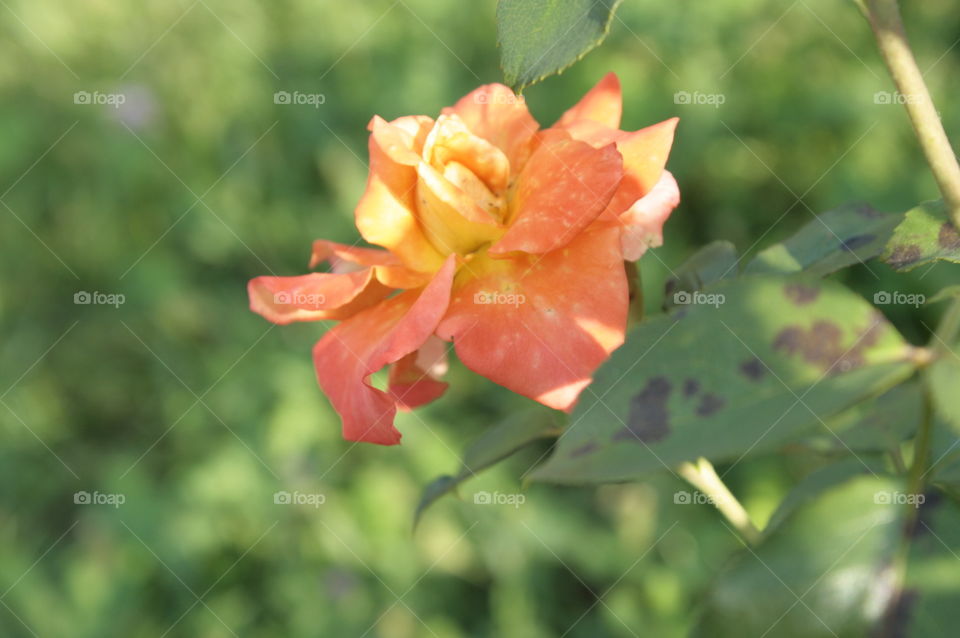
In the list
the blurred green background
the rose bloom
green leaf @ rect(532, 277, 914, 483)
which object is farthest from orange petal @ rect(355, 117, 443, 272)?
the blurred green background

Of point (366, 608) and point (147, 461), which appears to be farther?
point (147, 461)

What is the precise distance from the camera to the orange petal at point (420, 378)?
1.98 ft

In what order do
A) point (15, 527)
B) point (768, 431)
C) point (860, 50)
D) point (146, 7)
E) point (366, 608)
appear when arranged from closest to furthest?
point (768, 431), point (366, 608), point (15, 527), point (860, 50), point (146, 7)

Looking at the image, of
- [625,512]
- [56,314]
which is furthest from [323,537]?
[56,314]

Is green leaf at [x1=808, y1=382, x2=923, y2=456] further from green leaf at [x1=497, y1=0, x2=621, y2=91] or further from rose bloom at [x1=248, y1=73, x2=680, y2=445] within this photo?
green leaf at [x1=497, y1=0, x2=621, y2=91]

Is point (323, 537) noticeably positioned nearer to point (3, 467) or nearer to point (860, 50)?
point (3, 467)

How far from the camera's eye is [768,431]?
331 millimetres

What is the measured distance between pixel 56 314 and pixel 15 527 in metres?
0.45

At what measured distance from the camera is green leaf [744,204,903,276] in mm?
543

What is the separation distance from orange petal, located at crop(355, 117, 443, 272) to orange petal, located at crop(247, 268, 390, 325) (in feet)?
0.08

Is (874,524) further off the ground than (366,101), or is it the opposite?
(874,524)

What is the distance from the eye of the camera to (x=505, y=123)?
24.7 inches

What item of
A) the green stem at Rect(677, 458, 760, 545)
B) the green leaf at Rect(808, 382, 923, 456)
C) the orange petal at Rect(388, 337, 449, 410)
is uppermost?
the orange petal at Rect(388, 337, 449, 410)

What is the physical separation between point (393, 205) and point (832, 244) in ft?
0.86
